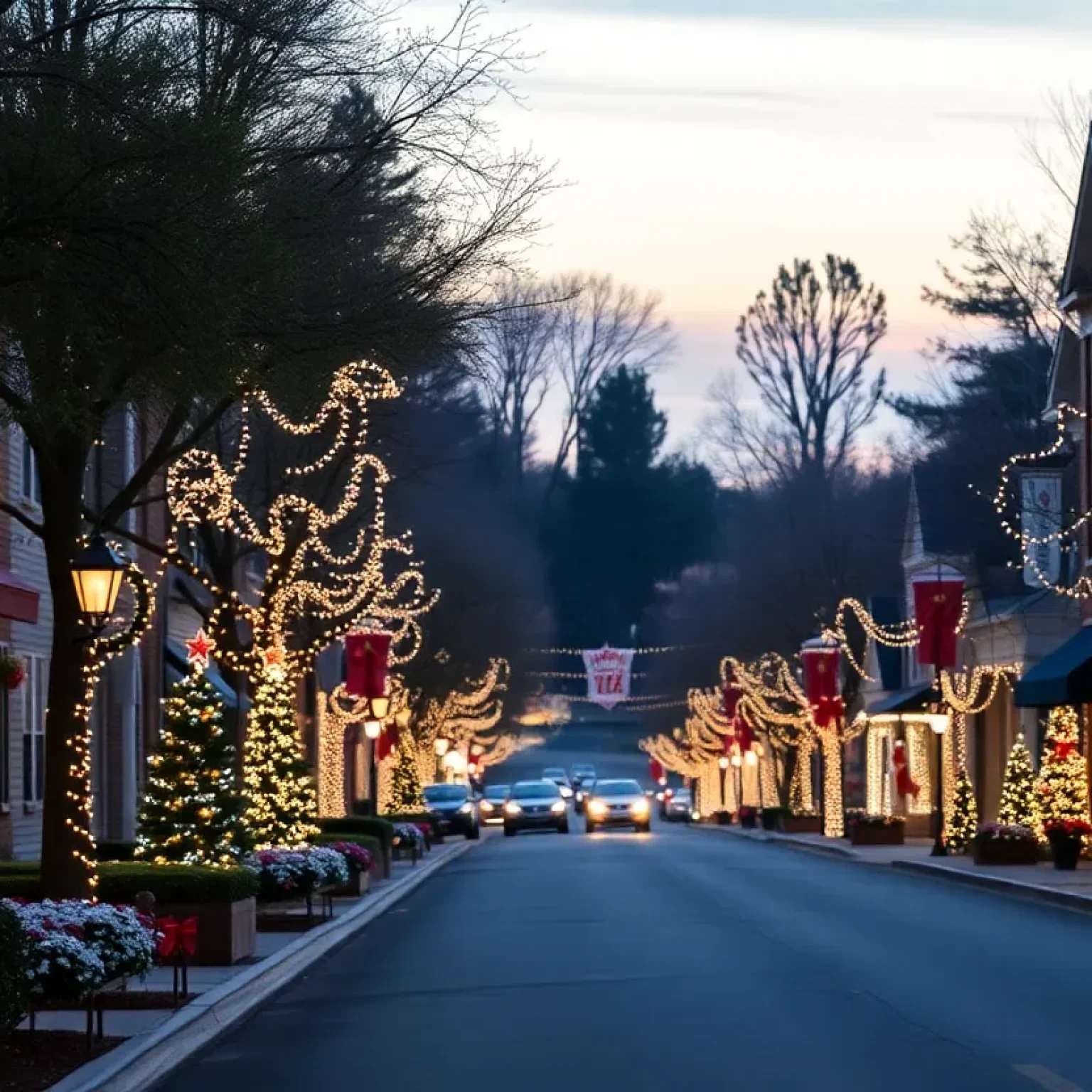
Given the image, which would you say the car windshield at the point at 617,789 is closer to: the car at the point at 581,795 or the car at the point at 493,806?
the car at the point at 493,806

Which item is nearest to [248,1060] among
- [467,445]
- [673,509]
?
[467,445]

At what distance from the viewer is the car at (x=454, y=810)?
64.6m

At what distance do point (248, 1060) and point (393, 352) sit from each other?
5712 mm

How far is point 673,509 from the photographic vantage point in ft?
406

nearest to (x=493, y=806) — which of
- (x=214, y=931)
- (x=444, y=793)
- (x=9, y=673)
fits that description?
(x=444, y=793)

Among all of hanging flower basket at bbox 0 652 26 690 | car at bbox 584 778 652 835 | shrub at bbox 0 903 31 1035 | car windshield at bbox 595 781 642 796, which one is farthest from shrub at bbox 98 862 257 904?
car windshield at bbox 595 781 642 796

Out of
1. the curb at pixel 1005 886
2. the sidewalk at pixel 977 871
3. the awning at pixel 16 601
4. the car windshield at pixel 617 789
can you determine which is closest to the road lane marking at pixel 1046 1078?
the awning at pixel 16 601

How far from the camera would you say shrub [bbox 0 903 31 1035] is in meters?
12.0

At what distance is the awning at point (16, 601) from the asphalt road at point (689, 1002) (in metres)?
4.63

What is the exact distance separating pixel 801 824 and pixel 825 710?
835cm

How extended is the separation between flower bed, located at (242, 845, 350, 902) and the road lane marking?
42.0 ft

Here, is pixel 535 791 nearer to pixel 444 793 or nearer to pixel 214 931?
pixel 444 793

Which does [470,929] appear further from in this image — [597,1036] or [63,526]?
[597,1036]

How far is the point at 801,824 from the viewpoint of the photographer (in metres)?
64.2
